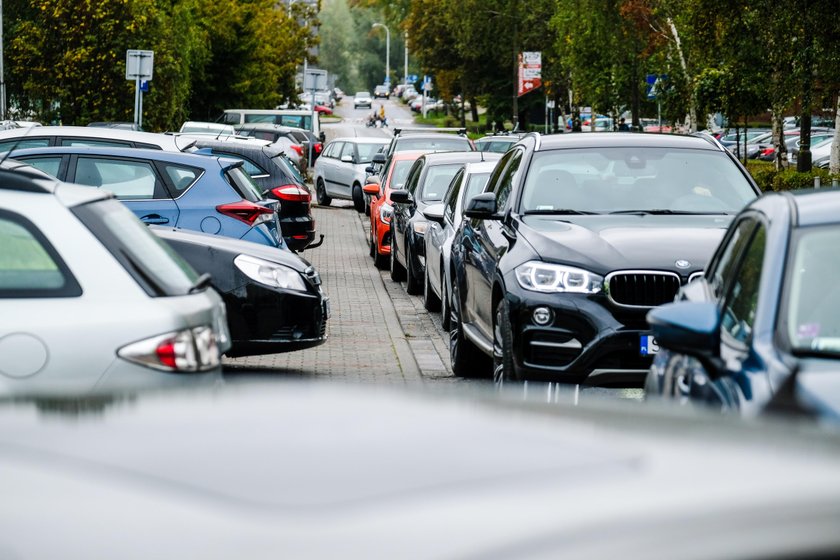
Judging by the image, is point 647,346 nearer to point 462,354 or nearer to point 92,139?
point 462,354

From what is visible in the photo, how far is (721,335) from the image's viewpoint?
529cm

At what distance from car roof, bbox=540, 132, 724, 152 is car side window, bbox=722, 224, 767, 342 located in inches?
186

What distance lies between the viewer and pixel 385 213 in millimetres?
20984

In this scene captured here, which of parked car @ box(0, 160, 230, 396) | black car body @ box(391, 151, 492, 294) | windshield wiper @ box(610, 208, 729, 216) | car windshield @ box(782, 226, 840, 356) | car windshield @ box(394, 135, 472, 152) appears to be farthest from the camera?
car windshield @ box(394, 135, 472, 152)

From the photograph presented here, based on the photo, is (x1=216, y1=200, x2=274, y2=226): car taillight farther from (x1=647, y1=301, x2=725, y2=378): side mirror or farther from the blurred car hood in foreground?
the blurred car hood in foreground

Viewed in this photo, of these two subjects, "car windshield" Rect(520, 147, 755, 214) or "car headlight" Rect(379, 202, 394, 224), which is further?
"car headlight" Rect(379, 202, 394, 224)

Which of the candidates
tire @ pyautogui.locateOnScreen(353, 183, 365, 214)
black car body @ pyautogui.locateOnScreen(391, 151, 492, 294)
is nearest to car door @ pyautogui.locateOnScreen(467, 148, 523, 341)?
black car body @ pyautogui.locateOnScreen(391, 151, 492, 294)

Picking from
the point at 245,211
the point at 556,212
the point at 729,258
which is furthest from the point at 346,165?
the point at 729,258

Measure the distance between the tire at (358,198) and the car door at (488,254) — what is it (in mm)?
21272

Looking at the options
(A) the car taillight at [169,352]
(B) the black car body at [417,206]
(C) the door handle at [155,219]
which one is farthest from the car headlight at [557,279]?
(B) the black car body at [417,206]

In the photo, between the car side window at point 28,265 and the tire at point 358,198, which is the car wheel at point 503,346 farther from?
the tire at point 358,198

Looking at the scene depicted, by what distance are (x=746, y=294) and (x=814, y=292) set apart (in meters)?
0.33

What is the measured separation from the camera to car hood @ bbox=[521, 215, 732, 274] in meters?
8.59

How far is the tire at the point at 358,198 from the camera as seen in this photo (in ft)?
106
